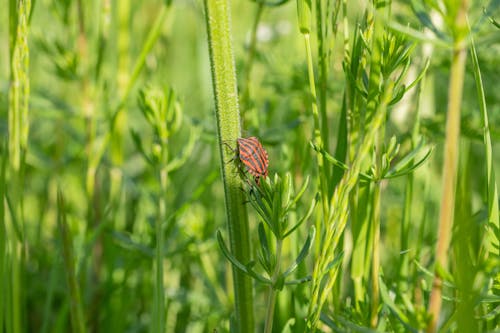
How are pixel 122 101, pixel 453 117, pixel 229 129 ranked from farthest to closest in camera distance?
pixel 122 101
pixel 229 129
pixel 453 117

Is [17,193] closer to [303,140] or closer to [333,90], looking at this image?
[303,140]

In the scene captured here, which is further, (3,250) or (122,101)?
(122,101)

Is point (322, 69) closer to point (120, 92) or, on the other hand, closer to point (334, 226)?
point (334, 226)

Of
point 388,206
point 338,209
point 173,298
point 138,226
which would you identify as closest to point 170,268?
point 173,298

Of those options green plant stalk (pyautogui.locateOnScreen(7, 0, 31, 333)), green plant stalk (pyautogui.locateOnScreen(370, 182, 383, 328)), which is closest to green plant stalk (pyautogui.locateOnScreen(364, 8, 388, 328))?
green plant stalk (pyautogui.locateOnScreen(370, 182, 383, 328))

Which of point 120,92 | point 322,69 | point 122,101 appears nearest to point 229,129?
point 322,69

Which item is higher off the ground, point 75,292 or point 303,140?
point 303,140
